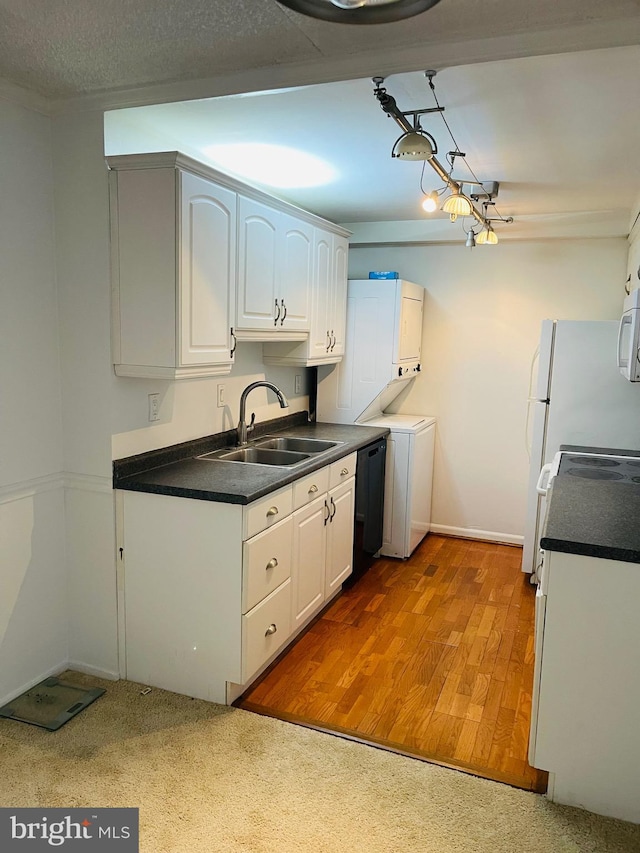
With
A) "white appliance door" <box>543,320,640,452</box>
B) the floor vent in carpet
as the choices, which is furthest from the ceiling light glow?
the floor vent in carpet

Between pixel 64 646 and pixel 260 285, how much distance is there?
1.89 m

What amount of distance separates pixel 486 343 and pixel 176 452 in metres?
2.66

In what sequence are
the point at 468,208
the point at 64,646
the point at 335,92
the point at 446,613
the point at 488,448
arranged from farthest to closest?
the point at 488,448
the point at 446,613
the point at 468,208
the point at 64,646
the point at 335,92

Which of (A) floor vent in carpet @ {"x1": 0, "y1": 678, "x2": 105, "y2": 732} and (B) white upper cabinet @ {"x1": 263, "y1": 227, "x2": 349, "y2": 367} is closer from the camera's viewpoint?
(A) floor vent in carpet @ {"x1": 0, "y1": 678, "x2": 105, "y2": 732}

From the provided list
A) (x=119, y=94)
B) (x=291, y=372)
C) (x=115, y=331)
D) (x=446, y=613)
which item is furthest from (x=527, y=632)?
(x=119, y=94)

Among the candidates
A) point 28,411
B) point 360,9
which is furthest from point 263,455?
point 360,9

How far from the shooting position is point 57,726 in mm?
2441

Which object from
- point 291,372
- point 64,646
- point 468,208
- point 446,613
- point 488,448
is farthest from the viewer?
point 488,448

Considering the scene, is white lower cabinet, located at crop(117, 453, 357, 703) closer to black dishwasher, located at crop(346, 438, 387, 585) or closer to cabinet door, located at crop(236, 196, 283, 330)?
cabinet door, located at crop(236, 196, 283, 330)

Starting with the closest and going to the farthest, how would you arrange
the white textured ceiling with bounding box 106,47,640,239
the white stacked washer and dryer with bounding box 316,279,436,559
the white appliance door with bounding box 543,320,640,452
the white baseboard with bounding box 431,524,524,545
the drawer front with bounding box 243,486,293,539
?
the white textured ceiling with bounding box 106,47,640,239 → the drawer front with bounding box 243,486,293,539 → the white appliance door with bounding box 543,320,640,452 → the white stacked washer and dryer with bounding box 316,279,436,559 → the white baseboard with bounding box 431,524,524,545

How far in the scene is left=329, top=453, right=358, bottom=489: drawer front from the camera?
3455 mm

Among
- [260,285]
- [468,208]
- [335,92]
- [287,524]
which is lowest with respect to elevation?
[287,524]

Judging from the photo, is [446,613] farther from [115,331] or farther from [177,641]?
[115,331]

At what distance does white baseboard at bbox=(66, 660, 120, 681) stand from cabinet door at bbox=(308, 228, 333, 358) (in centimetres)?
203
